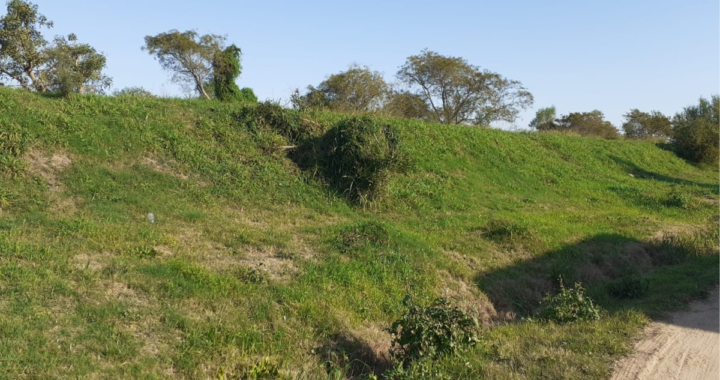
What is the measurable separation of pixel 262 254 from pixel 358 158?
4.67 meters

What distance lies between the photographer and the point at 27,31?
22.1 metres

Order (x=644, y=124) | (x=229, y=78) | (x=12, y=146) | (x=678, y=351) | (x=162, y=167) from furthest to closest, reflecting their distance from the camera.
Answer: (x=644, y=124) → (x=229, y=78) → (x=162, y=167) → (x=12, y=146) → (x=678, y=351)

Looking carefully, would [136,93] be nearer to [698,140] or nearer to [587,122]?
[698,140]

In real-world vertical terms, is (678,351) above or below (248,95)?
below

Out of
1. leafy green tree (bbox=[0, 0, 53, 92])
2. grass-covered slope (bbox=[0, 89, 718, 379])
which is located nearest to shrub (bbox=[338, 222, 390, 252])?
grass-covered slope (bbox=[0, 89, 718, 379])

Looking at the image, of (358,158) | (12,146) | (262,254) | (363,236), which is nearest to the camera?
(262,254)

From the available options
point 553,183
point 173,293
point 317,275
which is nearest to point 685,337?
point 317,275

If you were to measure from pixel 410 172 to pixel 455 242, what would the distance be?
4.73 metres

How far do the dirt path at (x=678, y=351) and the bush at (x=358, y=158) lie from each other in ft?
22.0

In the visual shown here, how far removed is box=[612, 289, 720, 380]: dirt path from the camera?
512cm

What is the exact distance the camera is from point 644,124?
4653 cm

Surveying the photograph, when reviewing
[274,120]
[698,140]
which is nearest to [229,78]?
[274,120]

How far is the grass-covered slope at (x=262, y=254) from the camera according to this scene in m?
5.45

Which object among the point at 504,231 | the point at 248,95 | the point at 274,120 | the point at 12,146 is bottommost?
the point at 504,231
